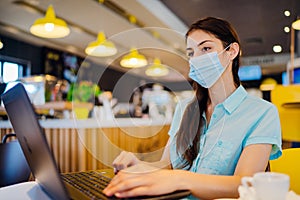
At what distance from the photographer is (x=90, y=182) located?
772 mm

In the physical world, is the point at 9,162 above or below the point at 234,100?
below

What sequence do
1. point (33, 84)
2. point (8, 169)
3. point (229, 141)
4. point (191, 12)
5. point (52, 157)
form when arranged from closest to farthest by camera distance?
point (52, 157) < point (229, 141) < point (8, 169) < point (33, 84) < point (191, 12)

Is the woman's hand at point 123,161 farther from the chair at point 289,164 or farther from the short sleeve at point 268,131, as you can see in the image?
the chair at point 289,164

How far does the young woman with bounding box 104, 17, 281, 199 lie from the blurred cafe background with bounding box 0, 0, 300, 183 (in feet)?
0.29

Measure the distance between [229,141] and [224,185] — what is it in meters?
0.27

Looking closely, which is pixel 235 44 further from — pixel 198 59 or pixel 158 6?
pixel 158 6

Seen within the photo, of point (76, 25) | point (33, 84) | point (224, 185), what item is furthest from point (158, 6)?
point (224, 185)

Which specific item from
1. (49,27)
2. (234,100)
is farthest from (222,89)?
(49,27)

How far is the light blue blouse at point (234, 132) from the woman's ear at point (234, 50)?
0.41ft

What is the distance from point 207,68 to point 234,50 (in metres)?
0.11

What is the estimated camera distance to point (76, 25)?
602 cm

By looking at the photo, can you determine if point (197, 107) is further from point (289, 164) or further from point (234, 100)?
point (289, 164)

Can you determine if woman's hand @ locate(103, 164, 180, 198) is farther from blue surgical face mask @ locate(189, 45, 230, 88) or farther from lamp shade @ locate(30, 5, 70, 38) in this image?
lamp shade @ locate(30, 5, 70, 38)

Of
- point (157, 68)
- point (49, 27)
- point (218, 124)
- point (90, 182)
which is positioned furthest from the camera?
point (157, 68)
